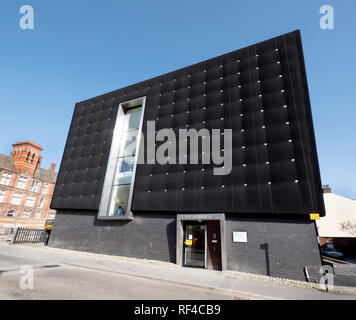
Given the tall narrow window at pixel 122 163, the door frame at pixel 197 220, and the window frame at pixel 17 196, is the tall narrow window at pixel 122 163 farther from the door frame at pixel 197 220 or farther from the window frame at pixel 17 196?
the window frame at pixel 17 196

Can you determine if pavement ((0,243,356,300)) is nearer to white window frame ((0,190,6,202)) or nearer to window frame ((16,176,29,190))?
white window frame ((0,190,6,202))

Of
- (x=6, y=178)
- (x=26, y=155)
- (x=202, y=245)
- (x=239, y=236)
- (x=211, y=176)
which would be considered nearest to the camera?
(x=239, y=236)

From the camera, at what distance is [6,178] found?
4131cm

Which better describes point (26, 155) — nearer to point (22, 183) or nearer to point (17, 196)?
point (22, 183)

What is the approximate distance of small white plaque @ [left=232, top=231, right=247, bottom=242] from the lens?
11659mm

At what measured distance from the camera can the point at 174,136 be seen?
1614 centimetres

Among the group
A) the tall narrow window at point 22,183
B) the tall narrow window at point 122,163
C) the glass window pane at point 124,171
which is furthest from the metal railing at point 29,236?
the tall narrow window at point 22,183

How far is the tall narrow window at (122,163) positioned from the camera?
16844 mm

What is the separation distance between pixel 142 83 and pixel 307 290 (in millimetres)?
20749

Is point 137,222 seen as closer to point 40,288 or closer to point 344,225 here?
point 40,288

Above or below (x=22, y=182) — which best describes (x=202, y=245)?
below

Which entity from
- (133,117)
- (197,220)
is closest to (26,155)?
(133,117)

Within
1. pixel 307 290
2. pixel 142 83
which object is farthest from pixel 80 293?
pixel 142 83

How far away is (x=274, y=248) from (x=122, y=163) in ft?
45.8
